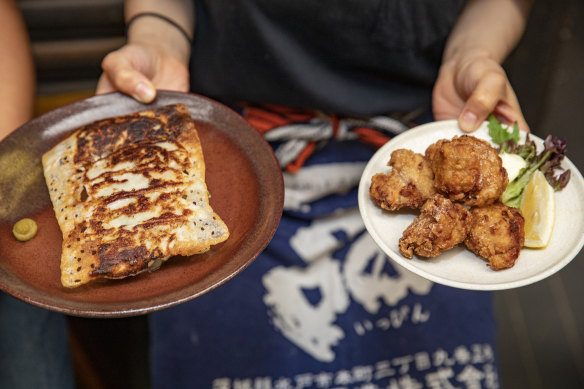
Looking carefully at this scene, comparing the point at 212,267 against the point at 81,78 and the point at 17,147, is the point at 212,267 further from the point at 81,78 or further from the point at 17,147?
the point at 81,78

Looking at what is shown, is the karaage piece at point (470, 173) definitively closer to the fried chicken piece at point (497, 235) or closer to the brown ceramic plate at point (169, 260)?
the fried chicken piece at point (497, 235)

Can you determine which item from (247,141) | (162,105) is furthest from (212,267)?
(162,105)

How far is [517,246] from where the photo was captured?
1.70 meters

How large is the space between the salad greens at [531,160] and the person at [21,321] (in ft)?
6.66

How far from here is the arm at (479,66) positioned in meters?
2.03

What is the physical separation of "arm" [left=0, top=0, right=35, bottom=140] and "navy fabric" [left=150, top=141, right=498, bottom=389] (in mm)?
1194

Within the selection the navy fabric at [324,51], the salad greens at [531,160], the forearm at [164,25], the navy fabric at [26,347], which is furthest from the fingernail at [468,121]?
the navy fabric at [26,347]

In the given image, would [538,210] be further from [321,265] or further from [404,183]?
[321,265]

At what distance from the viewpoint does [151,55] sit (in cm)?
235

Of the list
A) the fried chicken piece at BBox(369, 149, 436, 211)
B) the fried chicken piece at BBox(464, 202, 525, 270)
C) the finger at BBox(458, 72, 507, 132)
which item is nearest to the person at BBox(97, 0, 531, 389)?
the finger at BBox(458, 72, 507, 132)

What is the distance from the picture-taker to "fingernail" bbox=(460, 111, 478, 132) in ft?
6.63

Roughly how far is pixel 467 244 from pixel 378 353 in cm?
109

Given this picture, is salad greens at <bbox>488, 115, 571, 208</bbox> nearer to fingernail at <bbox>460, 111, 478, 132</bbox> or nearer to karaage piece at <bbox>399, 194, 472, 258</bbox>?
fingernail at <bbox>460, 111, 478, 132</bbox>

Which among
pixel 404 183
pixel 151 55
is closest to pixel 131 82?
pixel 151 55
